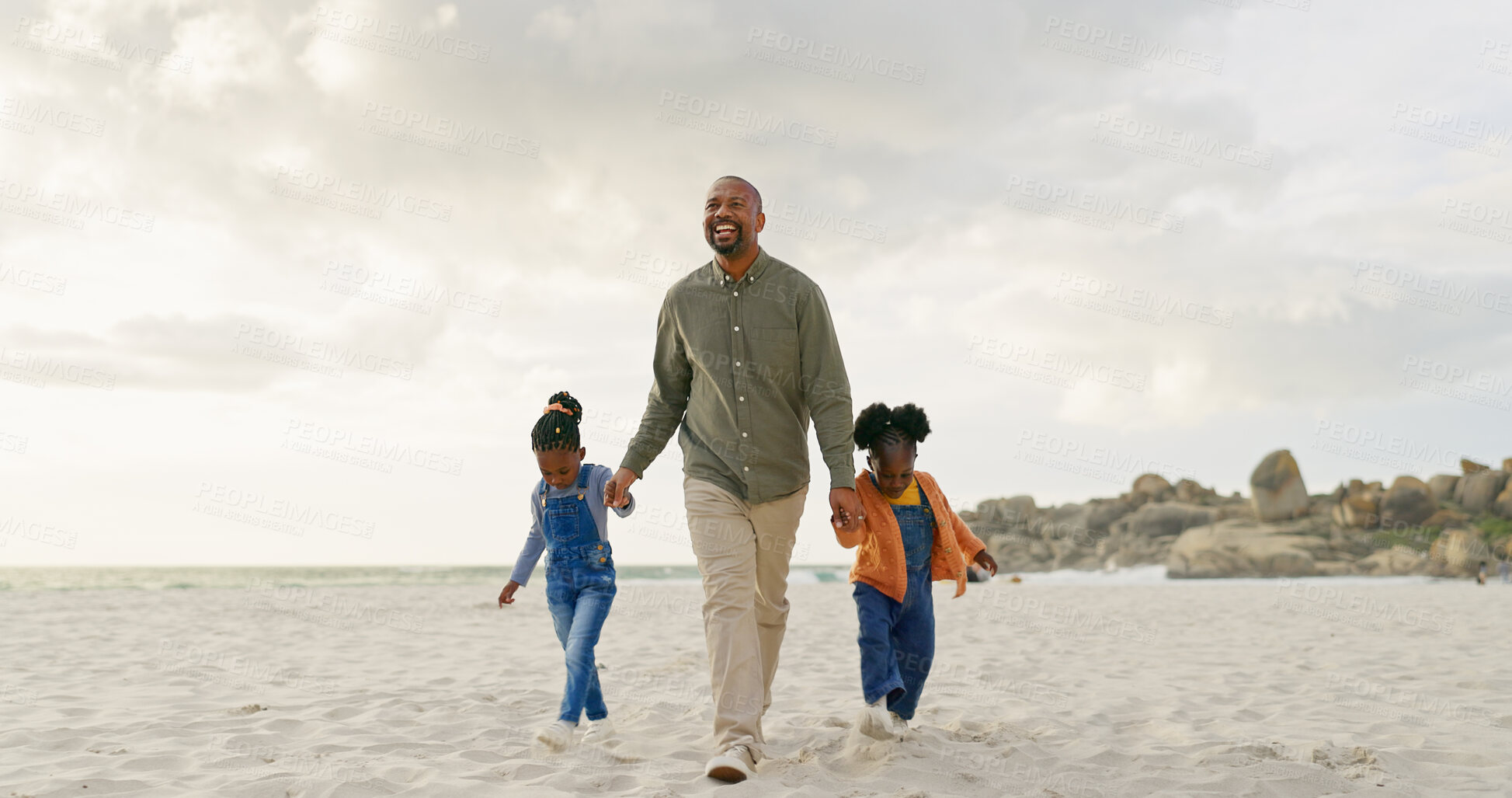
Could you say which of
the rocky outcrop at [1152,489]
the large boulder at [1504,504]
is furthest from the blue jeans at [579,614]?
the large boulder at [1504,504]

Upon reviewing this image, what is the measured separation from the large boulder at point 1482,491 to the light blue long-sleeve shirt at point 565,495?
43939 millimetres

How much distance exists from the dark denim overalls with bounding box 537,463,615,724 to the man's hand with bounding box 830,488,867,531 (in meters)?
1.18

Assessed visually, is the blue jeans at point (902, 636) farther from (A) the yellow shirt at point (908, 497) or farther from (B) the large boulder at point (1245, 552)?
(B) the large boulder at point (1245, 552)

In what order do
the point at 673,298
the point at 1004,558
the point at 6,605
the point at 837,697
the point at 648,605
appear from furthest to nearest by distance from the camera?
the point at 1004,558, the point at 648,605, the point at 6,605, the point at 837,697, the point at 673,298

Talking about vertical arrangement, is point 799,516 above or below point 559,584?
above

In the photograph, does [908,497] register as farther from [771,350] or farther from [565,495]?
[565,495]

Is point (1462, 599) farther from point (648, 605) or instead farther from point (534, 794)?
point (534, 794)

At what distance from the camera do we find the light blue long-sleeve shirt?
400 centimetres

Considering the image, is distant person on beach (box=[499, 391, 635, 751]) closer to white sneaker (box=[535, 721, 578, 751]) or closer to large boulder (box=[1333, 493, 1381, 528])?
white sneaker (box=[535, 721, 578, 751])

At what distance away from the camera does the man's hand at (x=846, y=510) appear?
11.2 ft

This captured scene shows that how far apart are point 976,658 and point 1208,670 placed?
1652 mm

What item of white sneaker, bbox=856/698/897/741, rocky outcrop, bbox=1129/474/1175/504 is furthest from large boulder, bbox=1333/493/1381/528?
white sneaker, bbox=856/698/897/741

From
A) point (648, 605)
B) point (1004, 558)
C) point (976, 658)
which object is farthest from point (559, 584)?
point (1004, 558)

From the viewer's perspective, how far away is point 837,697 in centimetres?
509
